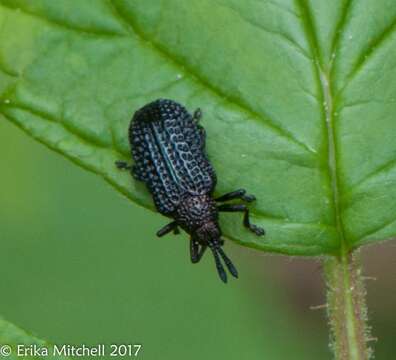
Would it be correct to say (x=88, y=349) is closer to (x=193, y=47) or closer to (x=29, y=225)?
(x=29, y=225)

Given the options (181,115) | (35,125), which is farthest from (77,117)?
(181,115)

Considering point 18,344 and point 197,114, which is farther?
point 197,114

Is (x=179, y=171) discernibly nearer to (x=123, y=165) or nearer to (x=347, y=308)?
(x=123, y=165)

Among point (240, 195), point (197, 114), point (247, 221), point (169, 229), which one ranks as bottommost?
point (247, 221)

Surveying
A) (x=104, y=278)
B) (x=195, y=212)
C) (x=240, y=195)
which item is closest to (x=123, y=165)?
(x=240, y=195)

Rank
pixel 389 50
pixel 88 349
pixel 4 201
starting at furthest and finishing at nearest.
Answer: pixel 4 201
pixel 88 349
pixel 389 50

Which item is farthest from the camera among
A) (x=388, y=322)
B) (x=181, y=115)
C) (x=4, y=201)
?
(x=388, y=322)

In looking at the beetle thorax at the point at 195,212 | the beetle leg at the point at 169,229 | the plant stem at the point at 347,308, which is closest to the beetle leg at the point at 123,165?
the beetle thorax at the point at 195,212

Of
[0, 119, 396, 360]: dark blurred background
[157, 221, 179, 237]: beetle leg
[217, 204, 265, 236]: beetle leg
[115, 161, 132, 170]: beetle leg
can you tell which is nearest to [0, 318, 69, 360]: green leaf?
[115, 161, 132, 170]: beetle leg
